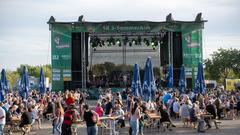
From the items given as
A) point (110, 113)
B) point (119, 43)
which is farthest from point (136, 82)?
point (119, 43)

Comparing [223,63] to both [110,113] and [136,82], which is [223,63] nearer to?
[136,82]

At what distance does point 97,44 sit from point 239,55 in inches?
1186

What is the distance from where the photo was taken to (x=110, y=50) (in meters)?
40.7

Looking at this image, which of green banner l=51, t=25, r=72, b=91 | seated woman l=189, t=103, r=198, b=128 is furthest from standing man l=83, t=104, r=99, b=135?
green banner l=51, t=25, r=72, b=91

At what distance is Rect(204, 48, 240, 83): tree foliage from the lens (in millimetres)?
64188

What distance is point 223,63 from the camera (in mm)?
64375

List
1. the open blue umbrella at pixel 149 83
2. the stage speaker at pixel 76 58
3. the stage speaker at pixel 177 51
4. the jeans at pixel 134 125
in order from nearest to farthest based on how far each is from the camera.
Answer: the jeans at pixel 134 125
the open blue umbrella at pixel 149 83
the stage speaker at pixel 177 51
the stage speaker at pixel 76 58

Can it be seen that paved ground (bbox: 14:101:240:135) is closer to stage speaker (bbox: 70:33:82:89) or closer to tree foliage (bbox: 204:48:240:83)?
stage speaker (bbox: 70:33:82:89)

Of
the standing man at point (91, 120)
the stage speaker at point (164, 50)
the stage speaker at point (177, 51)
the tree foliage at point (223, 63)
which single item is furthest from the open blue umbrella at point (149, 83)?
the tree foliage at point (223, 63)

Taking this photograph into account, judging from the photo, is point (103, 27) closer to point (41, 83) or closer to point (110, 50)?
point (110, 50)

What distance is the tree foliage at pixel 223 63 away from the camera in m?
64.2

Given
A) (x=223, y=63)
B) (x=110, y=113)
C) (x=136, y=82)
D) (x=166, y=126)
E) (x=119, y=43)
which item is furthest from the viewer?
(x=223, y=63)

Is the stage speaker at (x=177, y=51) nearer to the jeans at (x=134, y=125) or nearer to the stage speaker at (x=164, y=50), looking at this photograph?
the stage speaker at (x=164, y=50)

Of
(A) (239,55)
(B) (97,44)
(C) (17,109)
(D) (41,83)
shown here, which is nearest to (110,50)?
(B) (97,44)
